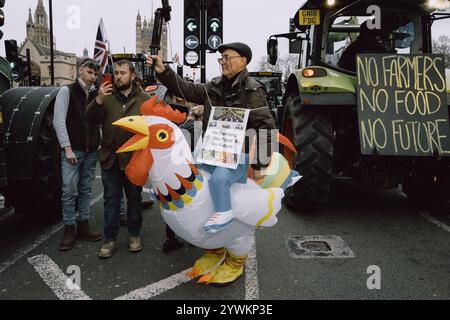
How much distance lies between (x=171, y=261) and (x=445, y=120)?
338 centimetres

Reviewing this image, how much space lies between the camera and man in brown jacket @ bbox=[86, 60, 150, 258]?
3.50 meters

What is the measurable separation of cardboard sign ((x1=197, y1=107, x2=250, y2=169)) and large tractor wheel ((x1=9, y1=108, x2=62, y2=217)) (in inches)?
80.8

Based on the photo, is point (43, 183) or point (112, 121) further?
point (43, 183)

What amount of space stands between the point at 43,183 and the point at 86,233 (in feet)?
2.36

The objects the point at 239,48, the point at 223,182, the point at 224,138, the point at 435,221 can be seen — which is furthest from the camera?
the point at 435,221

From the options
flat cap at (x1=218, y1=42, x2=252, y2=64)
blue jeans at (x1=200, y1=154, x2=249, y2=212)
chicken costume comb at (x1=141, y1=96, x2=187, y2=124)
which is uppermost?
flat cap at (x1=218, y1=42, x2=252, y2=64)

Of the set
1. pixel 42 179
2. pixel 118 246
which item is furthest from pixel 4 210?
pixel 118 246

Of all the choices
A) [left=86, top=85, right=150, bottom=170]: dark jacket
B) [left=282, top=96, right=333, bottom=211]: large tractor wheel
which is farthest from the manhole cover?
[left=86, top=85, right=150, bottom=170]: dark jacket

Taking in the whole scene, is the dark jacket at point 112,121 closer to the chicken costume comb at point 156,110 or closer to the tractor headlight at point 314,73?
the chicken costume comb at point 156,110

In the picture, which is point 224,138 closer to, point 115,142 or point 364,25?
point 115,142

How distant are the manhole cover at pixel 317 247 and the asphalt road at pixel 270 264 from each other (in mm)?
41

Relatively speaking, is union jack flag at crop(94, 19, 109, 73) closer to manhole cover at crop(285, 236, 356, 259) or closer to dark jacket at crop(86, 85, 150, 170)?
dark jacket at crop(86, 85, 150, 170)

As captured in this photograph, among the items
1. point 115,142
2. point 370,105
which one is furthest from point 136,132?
point 370,105

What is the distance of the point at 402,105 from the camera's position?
4.03 meters
